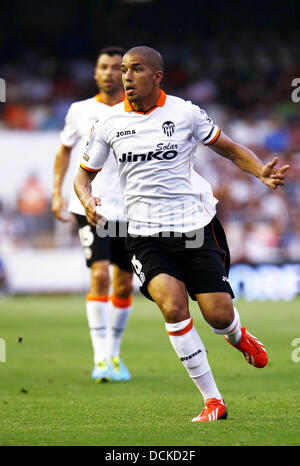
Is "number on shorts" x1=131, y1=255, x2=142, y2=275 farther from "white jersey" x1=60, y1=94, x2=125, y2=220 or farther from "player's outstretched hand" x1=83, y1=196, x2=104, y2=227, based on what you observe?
"white jersey" x1=60, y1=94, x2=125, y2=220

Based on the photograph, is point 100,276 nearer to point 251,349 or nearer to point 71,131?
point 71,131

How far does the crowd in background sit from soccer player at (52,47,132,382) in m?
10.7

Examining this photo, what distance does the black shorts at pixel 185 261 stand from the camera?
18.9 feet

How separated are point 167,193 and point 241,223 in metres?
14.6

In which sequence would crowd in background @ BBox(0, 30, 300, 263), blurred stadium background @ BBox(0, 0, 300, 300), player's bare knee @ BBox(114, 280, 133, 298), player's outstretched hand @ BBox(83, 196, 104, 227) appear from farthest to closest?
crowd in background @ BBox(0, 30, 300, 263)
blurred stadium background @ BBox(0, 0, 300, 300)
player's bare knee @ BBox(114, 280, 133, 298)
player's outstretched hand @ BBox(83, 196, 104, 227)

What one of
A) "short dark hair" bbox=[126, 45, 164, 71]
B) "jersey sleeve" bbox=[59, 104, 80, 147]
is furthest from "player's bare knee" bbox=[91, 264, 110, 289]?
"short dark hair" bbox=[126, 45, 164, 71]

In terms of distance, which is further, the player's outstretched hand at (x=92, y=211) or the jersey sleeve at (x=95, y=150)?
the jersey sleeve at (x=95, y=150)

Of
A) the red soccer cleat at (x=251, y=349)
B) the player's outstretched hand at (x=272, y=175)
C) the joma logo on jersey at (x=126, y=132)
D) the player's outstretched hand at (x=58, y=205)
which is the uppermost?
the joma logo on jersey at (x=126, y=132)

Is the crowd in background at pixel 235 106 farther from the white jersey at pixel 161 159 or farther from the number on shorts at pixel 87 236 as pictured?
the white jersey at pixel 161 159

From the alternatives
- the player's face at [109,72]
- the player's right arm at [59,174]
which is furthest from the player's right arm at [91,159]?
the player's right arm at [59,174]

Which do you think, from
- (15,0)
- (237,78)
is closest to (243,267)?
(237,78)

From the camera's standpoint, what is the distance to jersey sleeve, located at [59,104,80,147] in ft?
27.6

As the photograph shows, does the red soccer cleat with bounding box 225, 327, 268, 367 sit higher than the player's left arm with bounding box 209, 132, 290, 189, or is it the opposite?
the player's left arm with bounding box 209, 132, 290, 189
